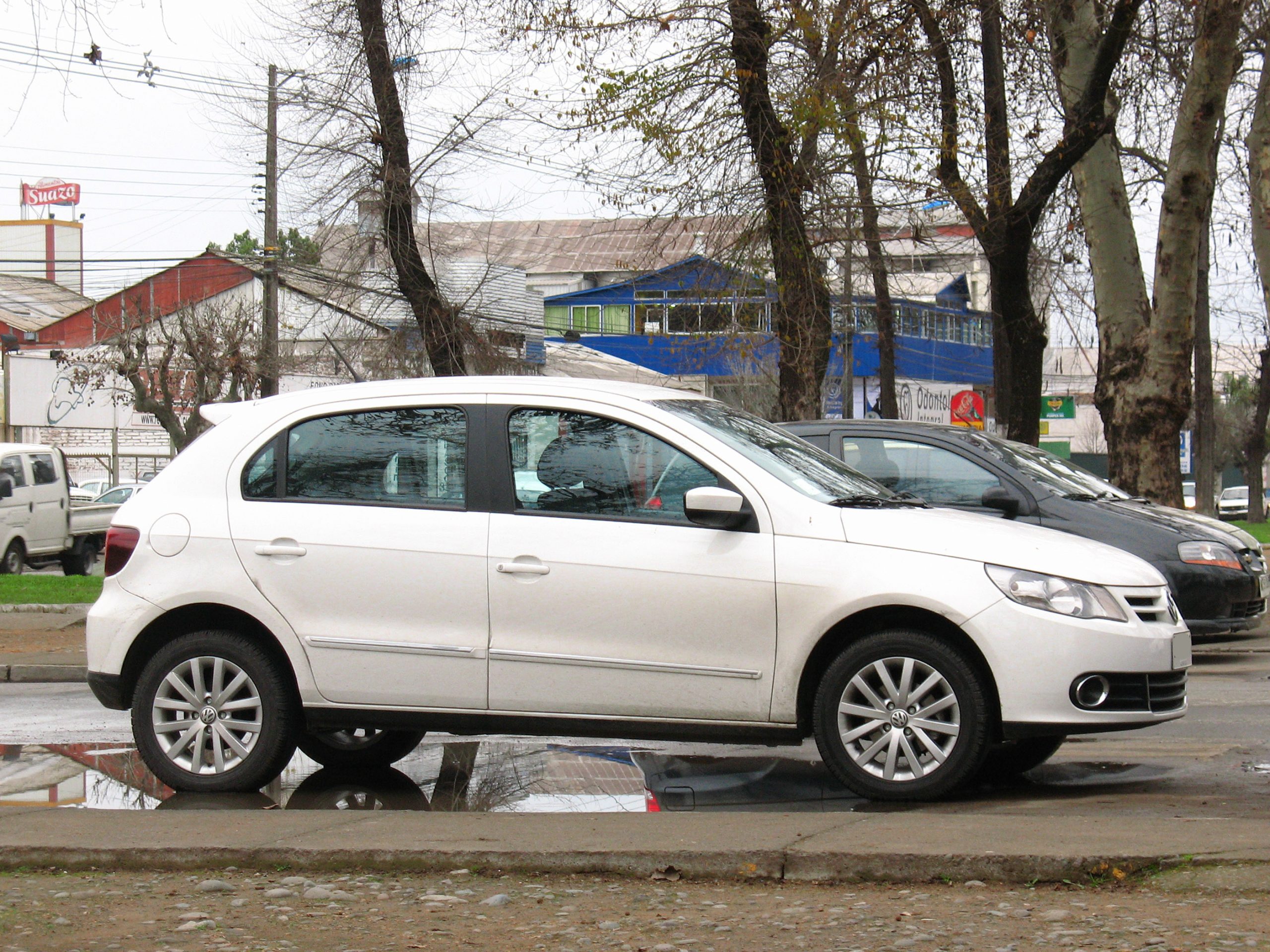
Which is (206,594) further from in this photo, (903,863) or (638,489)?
(903,863)

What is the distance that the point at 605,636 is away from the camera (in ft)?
20.1

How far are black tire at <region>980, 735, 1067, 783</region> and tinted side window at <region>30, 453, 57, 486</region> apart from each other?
19.0m

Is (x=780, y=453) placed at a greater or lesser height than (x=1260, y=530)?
greater

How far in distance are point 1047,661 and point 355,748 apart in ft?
11.5

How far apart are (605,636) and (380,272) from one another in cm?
1662

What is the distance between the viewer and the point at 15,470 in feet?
72.7

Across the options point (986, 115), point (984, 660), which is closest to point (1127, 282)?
point (986, 115)

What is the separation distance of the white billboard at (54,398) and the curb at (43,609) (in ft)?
100

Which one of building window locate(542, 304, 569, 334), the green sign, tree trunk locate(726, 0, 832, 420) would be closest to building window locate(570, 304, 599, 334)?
building window locate(542, 304, 569, 334)

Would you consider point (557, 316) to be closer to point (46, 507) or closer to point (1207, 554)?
point (46, 507)

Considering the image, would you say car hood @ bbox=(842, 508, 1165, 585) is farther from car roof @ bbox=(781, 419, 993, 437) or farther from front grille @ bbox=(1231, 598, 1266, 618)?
front grille @ bbox=(1231, 598, 1266, 618)

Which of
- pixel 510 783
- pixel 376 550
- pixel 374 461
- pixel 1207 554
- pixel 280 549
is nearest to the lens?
pixel 376 550

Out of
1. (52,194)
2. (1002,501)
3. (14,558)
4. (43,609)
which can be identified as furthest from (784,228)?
(52,194)

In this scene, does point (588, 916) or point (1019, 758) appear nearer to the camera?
point (588, 916)
